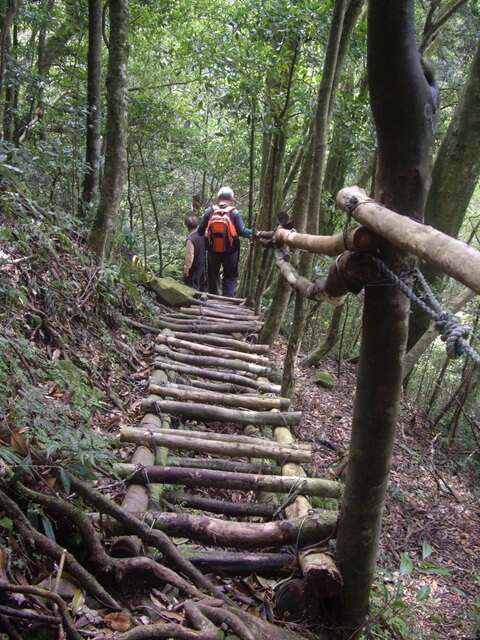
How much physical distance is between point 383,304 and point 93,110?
658 cm

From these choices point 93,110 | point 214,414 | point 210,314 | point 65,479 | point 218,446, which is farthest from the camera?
point 210,314

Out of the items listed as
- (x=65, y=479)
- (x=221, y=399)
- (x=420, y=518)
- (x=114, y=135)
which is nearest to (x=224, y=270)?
(x=114, y=135)

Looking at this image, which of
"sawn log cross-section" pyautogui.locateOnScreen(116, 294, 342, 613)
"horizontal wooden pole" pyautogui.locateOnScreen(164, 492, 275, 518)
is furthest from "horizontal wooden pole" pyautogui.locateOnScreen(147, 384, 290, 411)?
"horizontal wooden pole" pyautogui.locateOnScreen(164, 492, 275, 518)

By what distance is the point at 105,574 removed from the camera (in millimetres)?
1922

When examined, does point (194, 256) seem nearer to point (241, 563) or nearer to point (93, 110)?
point (93, 110)

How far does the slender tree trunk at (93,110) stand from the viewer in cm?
712

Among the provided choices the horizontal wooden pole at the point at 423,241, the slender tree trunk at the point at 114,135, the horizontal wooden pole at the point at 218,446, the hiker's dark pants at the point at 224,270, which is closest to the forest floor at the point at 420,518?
the horizontal wooden pole at the point at 218,446

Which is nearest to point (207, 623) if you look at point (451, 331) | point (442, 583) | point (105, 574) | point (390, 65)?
point (105, 574)

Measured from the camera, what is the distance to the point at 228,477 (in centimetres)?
295

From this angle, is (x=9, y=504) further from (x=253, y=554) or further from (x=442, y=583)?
(x=442, y=583)

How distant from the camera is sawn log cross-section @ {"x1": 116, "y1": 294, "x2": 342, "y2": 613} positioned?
2.39 m

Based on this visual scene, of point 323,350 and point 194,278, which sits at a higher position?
point 194,278

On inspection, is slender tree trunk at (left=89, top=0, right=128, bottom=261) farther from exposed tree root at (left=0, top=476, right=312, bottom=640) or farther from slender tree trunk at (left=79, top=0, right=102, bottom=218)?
exposed tree root at (left=0, top=476, right=312, bottom=640)

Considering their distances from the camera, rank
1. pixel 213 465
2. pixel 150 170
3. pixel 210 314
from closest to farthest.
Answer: pixel 213 465
pixel 210 314
pixel 150 170
